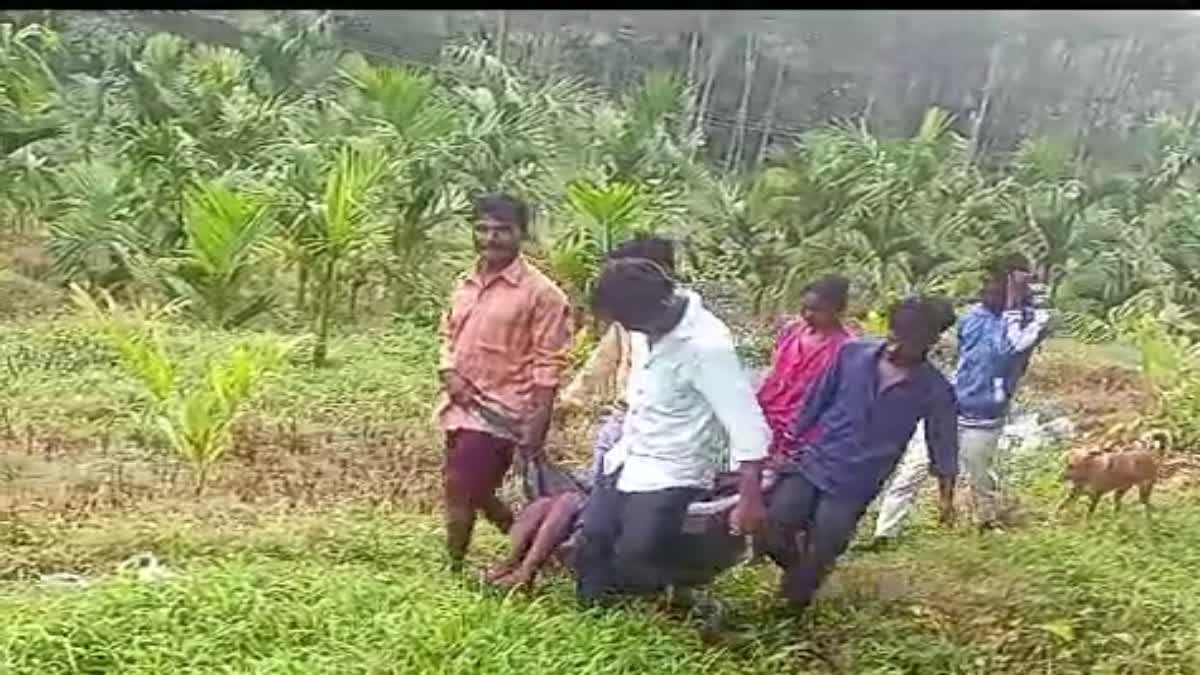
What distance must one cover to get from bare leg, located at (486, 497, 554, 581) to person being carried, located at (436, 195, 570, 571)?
0.02m

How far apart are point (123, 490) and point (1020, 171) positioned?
0.94 meters

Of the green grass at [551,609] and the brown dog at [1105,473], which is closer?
the green grass at [551,609]

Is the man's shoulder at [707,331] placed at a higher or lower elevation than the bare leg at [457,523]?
higher

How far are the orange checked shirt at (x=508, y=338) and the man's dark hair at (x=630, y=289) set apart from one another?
0.04m

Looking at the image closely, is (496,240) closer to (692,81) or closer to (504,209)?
(504,209)

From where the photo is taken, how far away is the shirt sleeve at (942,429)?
175 centimetres

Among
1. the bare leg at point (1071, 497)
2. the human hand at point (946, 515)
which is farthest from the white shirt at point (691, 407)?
the bare leg at point (1071, 497)

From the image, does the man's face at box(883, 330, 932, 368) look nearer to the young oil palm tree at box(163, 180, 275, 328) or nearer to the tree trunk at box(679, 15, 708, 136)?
the tree trunk at box(679, 15, 708, 136)

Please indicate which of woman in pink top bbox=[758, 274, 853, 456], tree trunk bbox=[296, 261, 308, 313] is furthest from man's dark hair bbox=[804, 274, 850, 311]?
tree trunk bbox=[296, 261, 308, 313]

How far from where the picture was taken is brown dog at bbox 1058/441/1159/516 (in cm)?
179

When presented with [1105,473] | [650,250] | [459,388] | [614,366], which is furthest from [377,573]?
[1105,473]

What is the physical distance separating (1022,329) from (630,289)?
40 centimetres

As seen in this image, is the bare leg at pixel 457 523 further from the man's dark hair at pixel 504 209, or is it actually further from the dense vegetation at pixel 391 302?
the man's dark hair at pixel 504 209

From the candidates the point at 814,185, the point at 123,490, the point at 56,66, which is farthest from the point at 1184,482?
the point at 56,66
